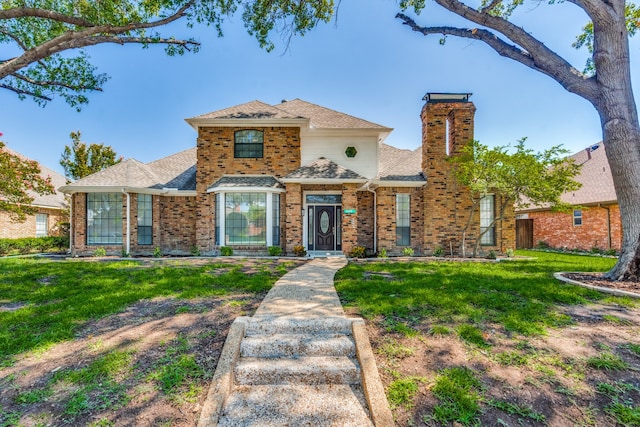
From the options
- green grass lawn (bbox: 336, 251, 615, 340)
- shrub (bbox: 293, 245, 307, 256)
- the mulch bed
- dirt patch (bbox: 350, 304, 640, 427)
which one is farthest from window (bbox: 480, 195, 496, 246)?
dirt patch (bbox: 350, 304, 640, 427)

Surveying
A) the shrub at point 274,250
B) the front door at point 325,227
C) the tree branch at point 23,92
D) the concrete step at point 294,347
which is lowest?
the concrete step at point 294,347

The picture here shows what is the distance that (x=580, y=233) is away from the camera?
16500 mm

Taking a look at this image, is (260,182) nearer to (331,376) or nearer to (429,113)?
(429,113)

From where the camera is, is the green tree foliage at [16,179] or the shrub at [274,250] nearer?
the green tree foliage at [16,179]

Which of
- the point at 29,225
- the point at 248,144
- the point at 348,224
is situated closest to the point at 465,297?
the point at 348,224

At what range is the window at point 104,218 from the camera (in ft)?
43.5

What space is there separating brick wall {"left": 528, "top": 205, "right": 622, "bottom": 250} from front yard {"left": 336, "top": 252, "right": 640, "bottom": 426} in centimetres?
1317

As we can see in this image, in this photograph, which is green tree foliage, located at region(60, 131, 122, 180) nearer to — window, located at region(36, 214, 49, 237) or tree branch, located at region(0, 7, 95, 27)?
window, located at region(36, 214, 49, 237)

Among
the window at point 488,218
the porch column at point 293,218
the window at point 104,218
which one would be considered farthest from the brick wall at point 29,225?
the window at point 488,218

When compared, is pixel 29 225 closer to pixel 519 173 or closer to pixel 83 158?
pixel 83 158

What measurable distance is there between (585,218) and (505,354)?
709 inches

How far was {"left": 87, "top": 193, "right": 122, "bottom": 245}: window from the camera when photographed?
13273 millimetres

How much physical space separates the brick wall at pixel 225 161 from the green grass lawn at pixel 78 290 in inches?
165

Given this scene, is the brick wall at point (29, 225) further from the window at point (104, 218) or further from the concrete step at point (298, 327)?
the concrete step at point (298, 327)
